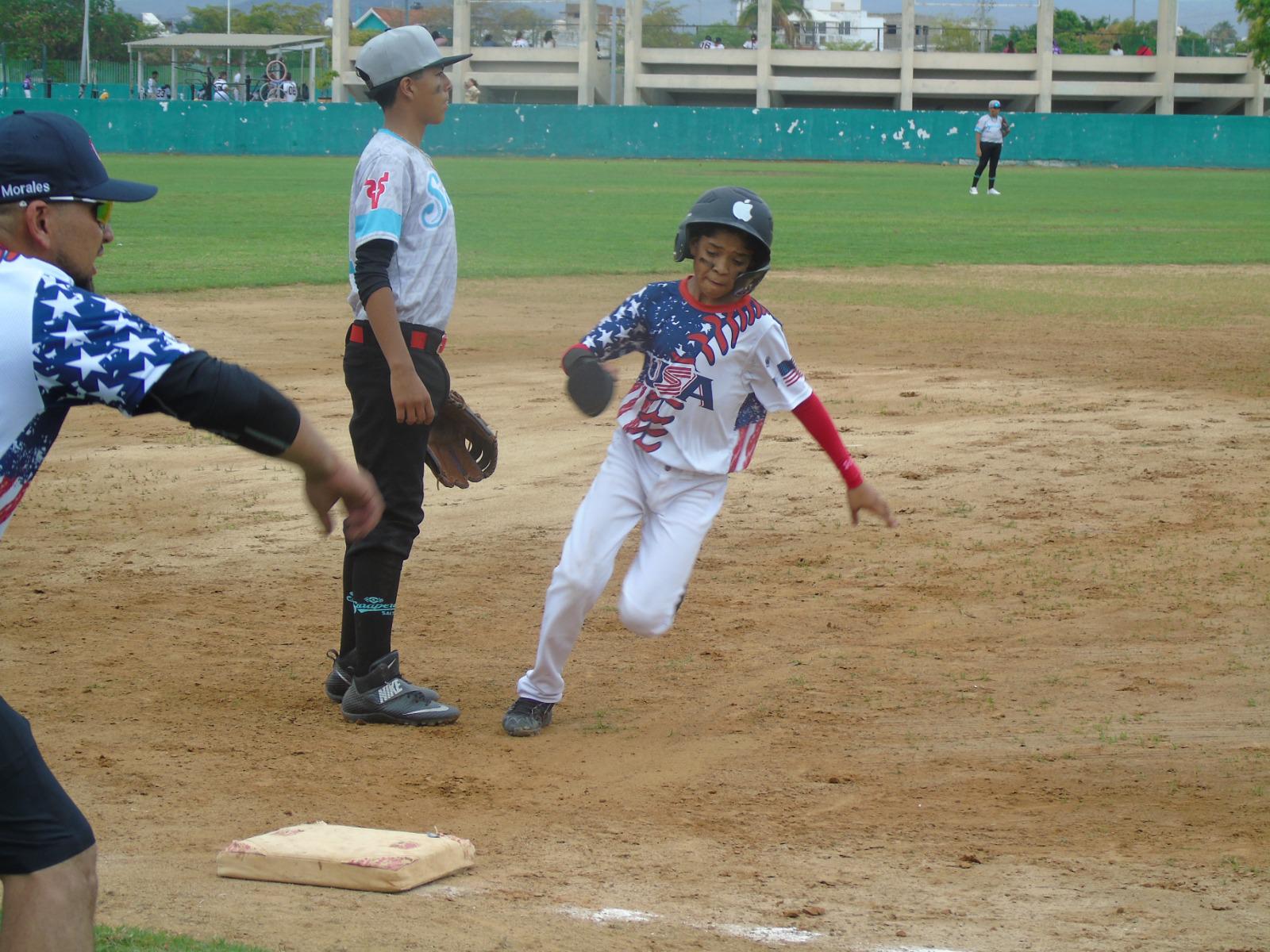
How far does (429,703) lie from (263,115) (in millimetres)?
46537

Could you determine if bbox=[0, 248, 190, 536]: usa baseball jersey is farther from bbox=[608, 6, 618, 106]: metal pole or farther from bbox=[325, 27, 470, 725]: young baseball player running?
bbox=[608, 6, 618, 106]: metal pole

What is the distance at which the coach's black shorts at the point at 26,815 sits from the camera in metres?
2.43

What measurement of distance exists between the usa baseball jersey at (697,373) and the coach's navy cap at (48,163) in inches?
88.5

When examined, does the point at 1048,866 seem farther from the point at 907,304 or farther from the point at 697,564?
the point at 907,304

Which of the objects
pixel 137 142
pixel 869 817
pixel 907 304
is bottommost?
pixel 869 817

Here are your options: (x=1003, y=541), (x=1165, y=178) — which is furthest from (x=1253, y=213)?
(x=1003, y=541)

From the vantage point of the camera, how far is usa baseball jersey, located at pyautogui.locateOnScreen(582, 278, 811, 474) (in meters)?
4.52

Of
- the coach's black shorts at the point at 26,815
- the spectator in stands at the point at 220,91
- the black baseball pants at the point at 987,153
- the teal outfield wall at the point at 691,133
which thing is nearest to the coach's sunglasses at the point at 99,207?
the coach's black shorts at the point at 26,815

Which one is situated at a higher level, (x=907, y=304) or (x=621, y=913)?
(x=907, y=304)

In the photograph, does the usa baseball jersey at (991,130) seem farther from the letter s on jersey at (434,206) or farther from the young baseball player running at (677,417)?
the letter s on jersey at (434,206)

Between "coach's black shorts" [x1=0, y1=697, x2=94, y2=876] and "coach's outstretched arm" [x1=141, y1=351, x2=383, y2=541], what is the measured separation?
0.60 m

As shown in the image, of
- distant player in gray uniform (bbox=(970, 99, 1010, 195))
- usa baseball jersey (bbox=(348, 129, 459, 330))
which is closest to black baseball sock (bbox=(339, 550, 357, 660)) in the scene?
usa baseball jersey (bbox=(348, 129, 459, 330))

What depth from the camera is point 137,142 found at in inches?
1832

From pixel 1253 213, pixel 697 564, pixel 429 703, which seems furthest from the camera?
pixel 1253 213
